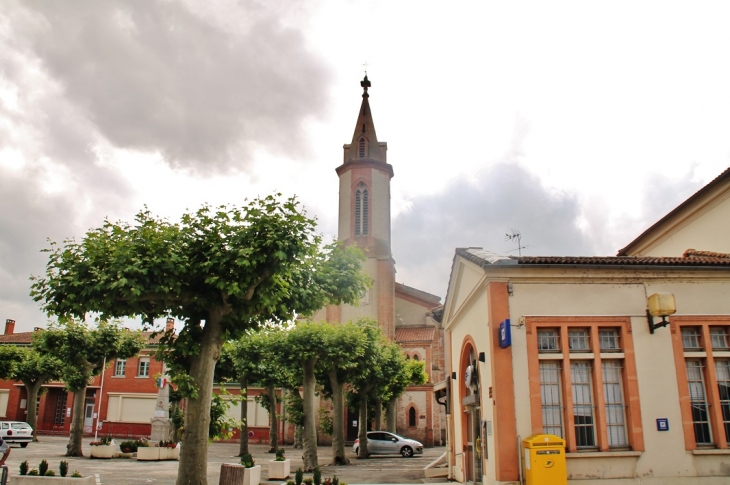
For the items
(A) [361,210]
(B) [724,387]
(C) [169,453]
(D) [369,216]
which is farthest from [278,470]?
(A) [361,210]

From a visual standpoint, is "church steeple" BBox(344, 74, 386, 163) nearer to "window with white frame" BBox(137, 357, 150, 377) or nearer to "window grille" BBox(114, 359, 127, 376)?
"window with white frame" BBox(137, 357, 150, 377)

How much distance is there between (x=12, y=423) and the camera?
1314 inches

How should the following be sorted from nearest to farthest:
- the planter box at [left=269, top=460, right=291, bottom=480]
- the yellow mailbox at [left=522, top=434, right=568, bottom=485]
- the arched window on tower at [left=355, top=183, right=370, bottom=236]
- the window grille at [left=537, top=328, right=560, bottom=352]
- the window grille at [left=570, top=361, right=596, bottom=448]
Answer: the yellow mailbox at [left=522, top=434, right=568, bottom=485] < the window grille at [left=570, top=361, right=596, bottom=448] < the window grille at [left=537, top=328, right=560, bottom=352] < the planter box at [left=269, top=460, right=291, bottom=480] < the arched window on tower at [left=355, top=183, right=370, bottom=236]

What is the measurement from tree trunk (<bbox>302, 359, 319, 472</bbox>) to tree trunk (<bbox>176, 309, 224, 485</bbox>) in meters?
8.64

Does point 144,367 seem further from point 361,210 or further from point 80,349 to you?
point 361,210

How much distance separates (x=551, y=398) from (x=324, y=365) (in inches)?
543

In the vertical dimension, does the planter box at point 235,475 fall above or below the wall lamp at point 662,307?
below

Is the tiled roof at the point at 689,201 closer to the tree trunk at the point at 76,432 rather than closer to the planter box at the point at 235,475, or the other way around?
the planter box at the point at 235,475

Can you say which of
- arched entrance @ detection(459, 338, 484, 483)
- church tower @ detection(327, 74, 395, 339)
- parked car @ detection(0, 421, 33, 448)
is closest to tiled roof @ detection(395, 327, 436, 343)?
church tower @ detection(327, 74, 395, 339)

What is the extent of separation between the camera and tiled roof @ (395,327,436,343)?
4375 centimetres

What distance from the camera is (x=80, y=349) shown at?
27.3 m

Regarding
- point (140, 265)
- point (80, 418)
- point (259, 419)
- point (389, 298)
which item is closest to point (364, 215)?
point (389, 298)

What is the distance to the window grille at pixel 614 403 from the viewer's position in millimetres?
11602

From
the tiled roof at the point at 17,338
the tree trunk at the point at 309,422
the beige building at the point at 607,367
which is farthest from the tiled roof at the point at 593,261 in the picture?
the tiled roof at the point at 17,338
